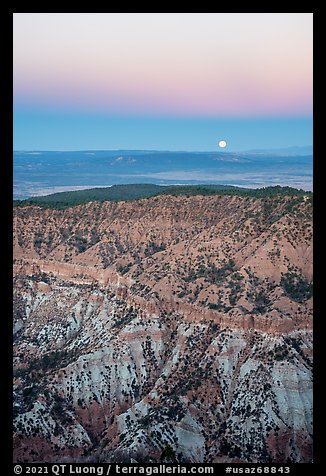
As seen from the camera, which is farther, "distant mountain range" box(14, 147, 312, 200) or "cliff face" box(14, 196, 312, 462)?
"distant mountain range" box(14, 147, 312, 200)

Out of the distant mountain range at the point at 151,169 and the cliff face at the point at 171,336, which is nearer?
the cliff face at the point at 171,336

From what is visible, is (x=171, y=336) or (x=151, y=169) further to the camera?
(x=151, y=169)

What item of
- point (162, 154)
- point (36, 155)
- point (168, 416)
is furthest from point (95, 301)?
point (162, 154)

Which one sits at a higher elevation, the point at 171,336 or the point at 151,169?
the point at 151,169

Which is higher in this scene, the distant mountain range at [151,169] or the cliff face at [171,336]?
the distant mountain range at [151,169]
